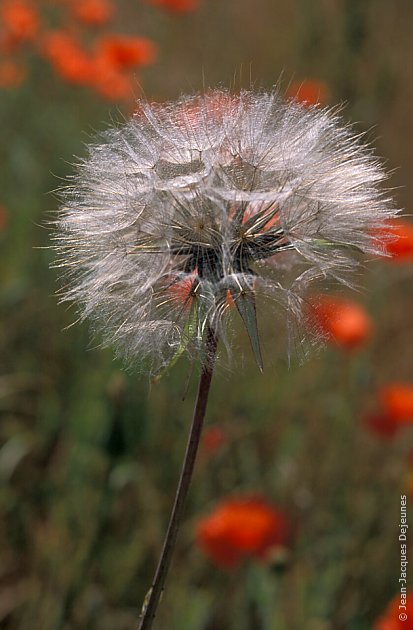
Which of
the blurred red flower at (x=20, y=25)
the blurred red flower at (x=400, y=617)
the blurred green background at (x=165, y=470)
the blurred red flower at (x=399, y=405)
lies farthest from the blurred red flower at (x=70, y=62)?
the blurred red flower at (x=400, y=617)

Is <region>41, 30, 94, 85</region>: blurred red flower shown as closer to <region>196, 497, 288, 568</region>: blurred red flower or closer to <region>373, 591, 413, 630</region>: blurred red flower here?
<region>196, 497, 288, 568</region>: blurred red flower

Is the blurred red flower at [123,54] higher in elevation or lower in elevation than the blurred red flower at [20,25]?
lower

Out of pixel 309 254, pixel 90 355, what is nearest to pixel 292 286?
pixel 309 254

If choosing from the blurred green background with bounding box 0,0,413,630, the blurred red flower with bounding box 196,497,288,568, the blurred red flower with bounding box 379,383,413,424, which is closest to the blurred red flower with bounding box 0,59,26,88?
the blurred green background with bounding box 0,0,413,630

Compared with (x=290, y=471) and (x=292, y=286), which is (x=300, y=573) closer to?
(x=290, y=471)

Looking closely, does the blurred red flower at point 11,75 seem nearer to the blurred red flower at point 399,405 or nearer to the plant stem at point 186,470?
the blurred red flower at point 399,405

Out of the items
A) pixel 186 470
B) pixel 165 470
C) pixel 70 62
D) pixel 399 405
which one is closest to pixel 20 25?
pixel 70 62
